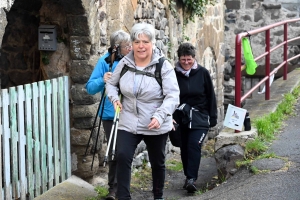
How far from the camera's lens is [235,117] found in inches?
250

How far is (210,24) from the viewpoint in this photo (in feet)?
34.6

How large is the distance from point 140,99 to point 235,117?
176 cm

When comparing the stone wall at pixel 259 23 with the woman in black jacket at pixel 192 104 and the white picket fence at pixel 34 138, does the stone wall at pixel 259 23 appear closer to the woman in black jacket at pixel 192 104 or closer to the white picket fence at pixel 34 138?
the woman in black jacket at pixel 192 104

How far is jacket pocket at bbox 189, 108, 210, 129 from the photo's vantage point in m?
5.97

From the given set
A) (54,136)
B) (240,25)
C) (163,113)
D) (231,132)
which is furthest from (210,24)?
(163,113)

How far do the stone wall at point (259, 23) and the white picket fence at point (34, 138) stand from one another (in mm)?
7783

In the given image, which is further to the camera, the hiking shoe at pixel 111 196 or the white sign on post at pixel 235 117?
the white sign on post at pixel 235 117

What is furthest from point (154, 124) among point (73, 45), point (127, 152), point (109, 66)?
point (73, 45)

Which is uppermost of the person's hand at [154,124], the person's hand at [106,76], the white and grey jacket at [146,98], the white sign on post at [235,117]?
the person's hand at [106,76]

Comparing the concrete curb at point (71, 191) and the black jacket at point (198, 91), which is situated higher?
the black jacket at point (198, 91)

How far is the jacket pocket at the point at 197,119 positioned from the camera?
19.6ft

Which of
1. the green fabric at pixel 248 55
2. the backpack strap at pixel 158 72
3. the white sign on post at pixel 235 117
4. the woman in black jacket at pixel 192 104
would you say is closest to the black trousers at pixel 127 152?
the backpack strap at pixel 158 72

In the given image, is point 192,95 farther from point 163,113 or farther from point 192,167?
point 163,113

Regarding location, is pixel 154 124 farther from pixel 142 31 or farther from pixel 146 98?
pixel 142 31
